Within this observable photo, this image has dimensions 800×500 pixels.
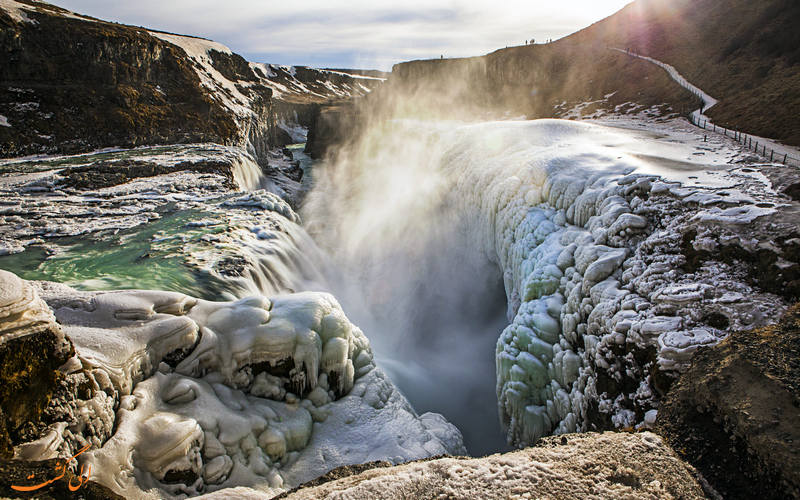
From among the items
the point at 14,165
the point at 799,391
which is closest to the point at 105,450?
the point at 799,391

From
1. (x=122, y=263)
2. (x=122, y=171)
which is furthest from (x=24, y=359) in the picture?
(x=122, y=171)

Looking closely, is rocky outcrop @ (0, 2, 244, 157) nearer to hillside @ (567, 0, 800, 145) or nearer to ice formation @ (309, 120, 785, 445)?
ice formation @ (309, 120, 785, 445)

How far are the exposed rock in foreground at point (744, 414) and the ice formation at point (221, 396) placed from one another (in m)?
4.11

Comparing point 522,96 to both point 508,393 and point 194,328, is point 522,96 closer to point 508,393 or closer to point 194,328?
point 508,393

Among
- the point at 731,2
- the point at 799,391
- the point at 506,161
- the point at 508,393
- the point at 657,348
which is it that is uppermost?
the point at 731,2

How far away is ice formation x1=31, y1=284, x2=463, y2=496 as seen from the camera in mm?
3957

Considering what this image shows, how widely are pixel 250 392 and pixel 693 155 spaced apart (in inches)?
484

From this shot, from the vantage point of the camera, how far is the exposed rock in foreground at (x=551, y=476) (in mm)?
2240

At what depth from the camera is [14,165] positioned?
16141 mm

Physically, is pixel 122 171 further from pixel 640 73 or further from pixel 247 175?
pixel 640 73

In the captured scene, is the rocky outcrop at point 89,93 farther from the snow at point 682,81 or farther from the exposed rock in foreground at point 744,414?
the snow at point 682,81

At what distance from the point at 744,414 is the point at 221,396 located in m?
5.41

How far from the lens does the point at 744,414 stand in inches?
94.3

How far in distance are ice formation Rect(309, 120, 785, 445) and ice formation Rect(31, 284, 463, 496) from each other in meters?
2.43
